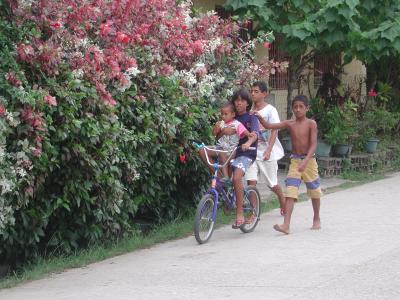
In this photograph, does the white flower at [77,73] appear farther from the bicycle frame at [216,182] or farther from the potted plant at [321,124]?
the potted plant at [321,124]

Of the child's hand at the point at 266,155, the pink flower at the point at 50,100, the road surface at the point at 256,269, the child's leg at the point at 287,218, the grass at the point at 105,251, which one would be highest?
the pink flower at the point at 50,100

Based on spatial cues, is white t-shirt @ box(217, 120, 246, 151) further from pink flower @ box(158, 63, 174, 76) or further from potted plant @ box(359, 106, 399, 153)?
potted plant @ box(359, 106, 399, 153)

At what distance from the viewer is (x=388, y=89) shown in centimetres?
1570

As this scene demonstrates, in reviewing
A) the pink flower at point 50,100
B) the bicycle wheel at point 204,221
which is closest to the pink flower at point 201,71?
the bicycle wheel at point 204,221

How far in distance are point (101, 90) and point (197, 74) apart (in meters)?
1.99

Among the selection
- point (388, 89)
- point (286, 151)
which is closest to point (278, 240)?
point (286, 151)

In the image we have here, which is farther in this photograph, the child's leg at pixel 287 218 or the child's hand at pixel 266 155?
the child's hand at pixel 266 155

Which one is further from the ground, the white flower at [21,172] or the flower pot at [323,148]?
the white flower at [21,172]

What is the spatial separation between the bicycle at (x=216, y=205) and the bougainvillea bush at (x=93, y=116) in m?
0.60

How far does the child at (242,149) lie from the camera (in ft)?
25.6

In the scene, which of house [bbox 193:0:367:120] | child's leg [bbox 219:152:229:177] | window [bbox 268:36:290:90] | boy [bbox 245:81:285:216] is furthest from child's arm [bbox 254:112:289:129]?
window [bbox 268:36:290:90]

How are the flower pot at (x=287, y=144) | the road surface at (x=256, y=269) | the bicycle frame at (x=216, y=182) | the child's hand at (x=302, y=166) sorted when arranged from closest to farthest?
the road surface at (x=256, y=269) → the bicycle frame at (x=216, y=182) → the child's hand at (x=302, y=166) → the flower pot at (x=287, y=144)

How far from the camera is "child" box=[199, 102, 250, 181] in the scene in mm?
7938

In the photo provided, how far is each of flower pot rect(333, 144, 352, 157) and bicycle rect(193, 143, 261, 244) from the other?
5.33 meters
